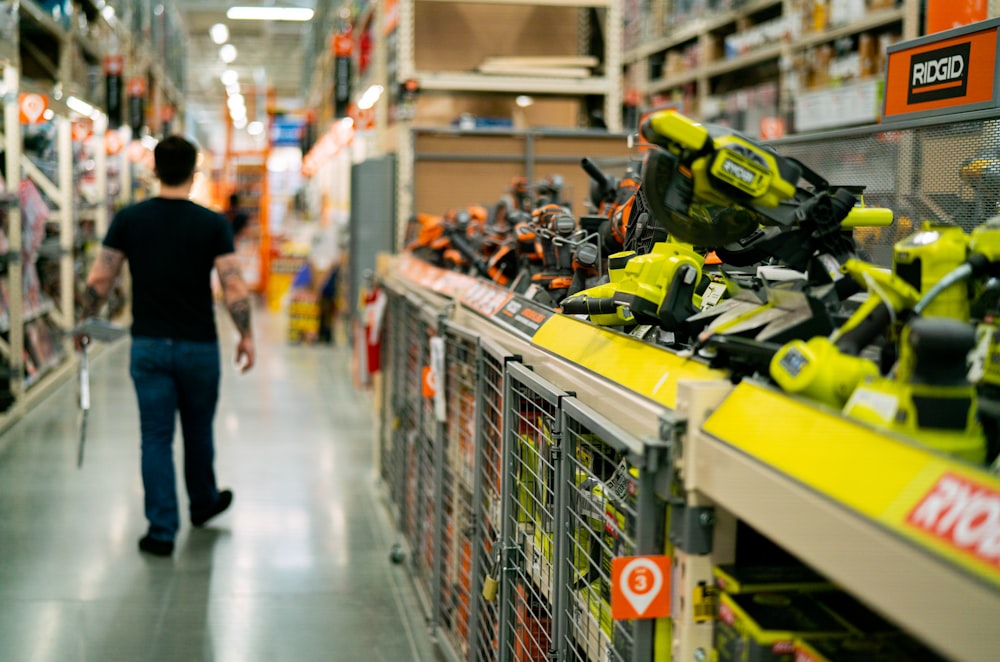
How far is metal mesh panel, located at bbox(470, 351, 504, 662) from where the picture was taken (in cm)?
271

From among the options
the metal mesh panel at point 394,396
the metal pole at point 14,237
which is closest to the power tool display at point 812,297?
the metal mesh panel at point 394,396

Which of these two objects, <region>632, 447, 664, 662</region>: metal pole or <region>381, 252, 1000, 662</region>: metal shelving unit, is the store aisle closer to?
<region>381, 252, 1000, 662</region>: metal shelving unit

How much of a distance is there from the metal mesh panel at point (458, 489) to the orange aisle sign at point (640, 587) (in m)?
1.49

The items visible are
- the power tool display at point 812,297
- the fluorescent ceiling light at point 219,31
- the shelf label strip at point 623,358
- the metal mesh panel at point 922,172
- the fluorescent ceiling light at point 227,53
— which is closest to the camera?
the power tool display at point 812,297

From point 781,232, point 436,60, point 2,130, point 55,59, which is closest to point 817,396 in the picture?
point 781,232

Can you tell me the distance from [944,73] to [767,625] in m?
1.66

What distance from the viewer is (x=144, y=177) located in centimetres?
1479

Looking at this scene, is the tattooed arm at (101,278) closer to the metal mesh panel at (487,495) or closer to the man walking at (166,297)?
the man walking at (166,297)

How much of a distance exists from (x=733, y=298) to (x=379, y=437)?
406 centimetres

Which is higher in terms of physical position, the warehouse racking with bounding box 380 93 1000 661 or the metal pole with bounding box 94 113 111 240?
the metal pole with bounding box 94 113 111 240

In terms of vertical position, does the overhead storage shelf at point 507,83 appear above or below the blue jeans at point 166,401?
above

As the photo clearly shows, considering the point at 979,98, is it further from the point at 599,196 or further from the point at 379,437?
the point at 379,437

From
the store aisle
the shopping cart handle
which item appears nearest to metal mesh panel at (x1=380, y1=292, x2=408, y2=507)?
the store aisle

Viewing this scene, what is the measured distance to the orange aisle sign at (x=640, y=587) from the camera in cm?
149
